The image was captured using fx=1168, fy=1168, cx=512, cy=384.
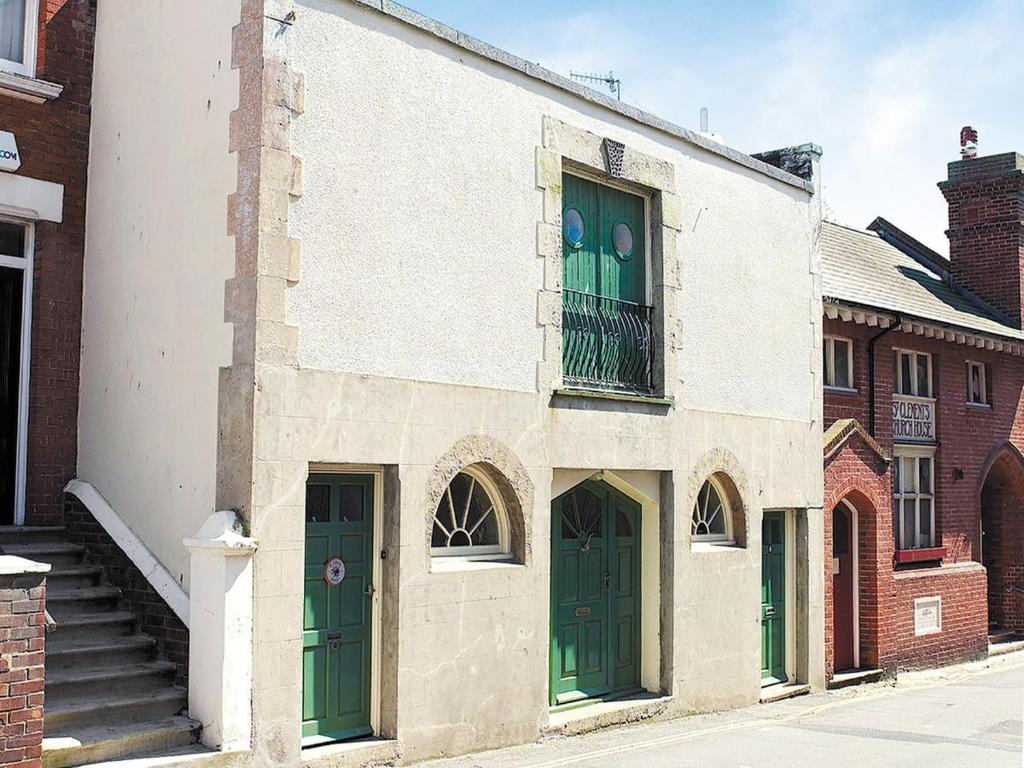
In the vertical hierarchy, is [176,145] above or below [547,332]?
above

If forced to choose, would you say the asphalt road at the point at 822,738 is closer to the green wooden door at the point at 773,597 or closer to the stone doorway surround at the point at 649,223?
the green wooden door at the point at 773,597

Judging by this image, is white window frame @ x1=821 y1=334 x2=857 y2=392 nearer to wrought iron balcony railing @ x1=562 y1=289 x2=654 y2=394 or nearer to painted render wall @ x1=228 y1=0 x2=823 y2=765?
painted render wall @ x1=228 y1=0 x2=823 y2=765

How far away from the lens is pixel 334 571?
8875mm

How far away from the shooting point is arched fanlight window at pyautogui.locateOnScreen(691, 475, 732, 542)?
1294cm

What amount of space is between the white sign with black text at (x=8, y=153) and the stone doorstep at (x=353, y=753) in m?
5.15

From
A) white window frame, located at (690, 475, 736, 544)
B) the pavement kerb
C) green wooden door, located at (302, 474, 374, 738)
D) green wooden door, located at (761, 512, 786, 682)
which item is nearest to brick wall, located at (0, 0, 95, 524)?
green wooden door, located at (302, 474, 374, 738)

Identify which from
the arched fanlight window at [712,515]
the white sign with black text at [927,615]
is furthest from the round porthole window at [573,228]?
the white sign with black text at [927,615]

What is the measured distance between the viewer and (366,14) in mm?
9188

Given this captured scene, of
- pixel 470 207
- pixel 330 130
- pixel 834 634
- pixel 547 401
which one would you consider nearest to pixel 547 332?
pixel 547 401

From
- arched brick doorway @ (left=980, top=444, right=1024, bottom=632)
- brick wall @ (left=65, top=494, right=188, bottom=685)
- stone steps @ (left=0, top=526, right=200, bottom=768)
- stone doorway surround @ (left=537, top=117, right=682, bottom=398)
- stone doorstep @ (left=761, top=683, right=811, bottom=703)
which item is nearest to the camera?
stone steps @ (left=0, top=526, right=200, bottom=768)

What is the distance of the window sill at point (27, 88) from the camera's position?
30.9 feet

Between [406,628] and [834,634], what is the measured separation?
→ 345 inches

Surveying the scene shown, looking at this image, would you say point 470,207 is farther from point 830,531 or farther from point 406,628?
point 830,531

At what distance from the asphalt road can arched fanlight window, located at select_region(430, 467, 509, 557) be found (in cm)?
170
